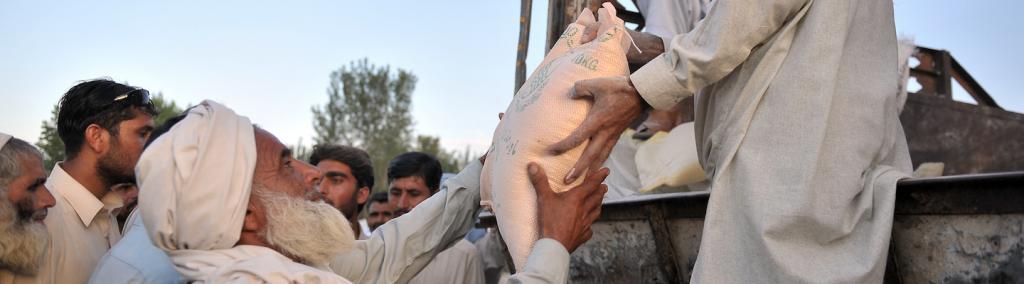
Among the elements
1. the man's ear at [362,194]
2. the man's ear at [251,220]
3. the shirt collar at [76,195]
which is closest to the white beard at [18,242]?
the shirt collar at [76,195]

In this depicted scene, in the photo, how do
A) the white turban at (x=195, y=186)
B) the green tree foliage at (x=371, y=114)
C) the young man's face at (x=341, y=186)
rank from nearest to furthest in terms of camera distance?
the white turban at (x=195, y=186) < the young man's face at (x=341, y=186) < the green tree foliage at (x=371, y=114)

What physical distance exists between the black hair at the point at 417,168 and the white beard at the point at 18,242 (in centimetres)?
276

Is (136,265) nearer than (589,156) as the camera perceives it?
No

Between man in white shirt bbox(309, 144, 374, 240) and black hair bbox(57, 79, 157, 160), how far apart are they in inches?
66.8

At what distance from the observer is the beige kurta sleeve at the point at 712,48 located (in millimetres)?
2391

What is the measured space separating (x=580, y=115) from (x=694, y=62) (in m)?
0.33

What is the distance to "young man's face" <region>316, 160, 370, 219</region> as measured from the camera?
517 cm

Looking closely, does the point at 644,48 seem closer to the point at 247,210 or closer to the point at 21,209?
the point at 247,210

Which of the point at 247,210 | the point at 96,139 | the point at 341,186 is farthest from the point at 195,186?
the point at 341,186

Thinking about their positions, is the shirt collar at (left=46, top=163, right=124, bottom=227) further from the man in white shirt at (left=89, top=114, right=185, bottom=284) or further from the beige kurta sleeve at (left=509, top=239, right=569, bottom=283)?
the beige kurta sleeve at (left=509, top=239, right=569, bottom=283)

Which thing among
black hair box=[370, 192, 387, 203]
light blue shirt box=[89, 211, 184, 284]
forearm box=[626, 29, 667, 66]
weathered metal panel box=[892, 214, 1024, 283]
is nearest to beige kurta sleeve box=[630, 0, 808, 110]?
forearm box=[626, 29, 667, 66]

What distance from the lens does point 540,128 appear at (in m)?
2.57

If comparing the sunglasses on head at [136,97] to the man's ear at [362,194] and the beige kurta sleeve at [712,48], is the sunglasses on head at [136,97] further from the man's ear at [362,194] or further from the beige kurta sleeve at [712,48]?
the beige kurta sleeve at [712,48]

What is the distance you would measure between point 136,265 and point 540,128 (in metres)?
1.23
